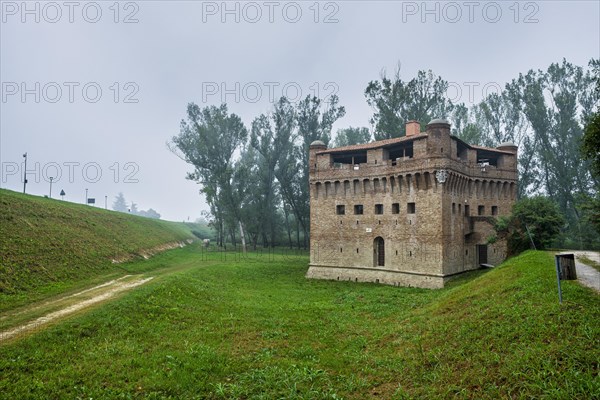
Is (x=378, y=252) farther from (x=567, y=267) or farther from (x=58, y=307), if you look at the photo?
(x=58, y=307)

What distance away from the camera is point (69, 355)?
11672 millimetres

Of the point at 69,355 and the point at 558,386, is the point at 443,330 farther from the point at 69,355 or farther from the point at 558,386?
the point at 69,355

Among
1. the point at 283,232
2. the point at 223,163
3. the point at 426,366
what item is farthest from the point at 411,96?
the point at 426,366

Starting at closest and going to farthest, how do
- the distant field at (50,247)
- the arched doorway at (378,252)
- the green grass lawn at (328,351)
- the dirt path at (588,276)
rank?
the green grass lawn at (328,351) < the dirt path at (588,276) < the distant field at (50,247) < the arched doorway at (378,252)

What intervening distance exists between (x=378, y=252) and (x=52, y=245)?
25892 mm

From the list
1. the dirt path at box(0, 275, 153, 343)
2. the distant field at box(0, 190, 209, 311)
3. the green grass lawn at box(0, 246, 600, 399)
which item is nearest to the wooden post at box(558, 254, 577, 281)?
the green grass lawn at box(0, 246, 600, 399)

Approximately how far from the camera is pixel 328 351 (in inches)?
522

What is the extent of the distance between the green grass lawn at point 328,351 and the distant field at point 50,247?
5882 millimetres

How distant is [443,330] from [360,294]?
41.4ft

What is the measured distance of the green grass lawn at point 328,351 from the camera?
352 inches

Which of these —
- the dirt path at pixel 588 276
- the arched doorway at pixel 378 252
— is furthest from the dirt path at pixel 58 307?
the dirt path at pixel 588 276

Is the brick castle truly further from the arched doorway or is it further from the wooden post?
the wooden post

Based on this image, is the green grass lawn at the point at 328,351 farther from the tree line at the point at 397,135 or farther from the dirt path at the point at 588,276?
the tree line at the point at 397,135

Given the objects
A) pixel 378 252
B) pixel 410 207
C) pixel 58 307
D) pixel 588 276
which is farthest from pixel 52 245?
pixel 588 276
